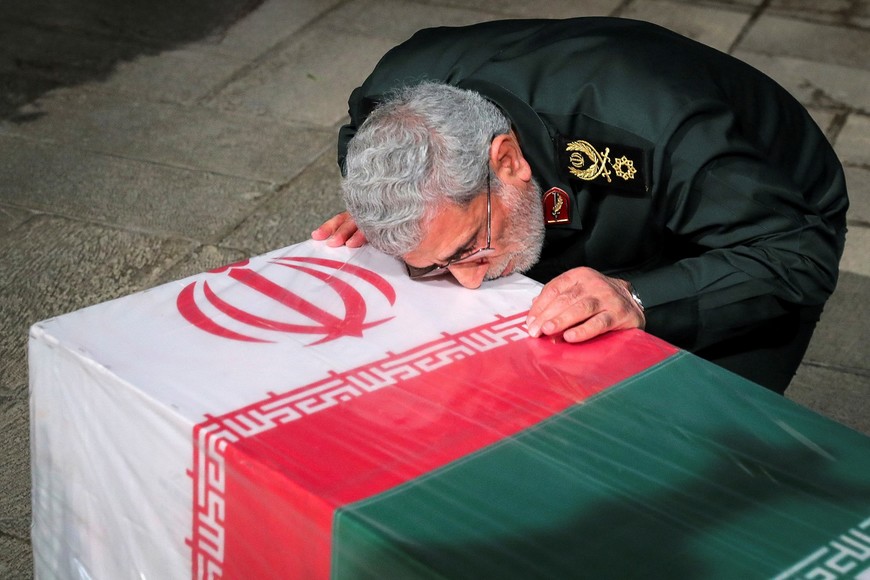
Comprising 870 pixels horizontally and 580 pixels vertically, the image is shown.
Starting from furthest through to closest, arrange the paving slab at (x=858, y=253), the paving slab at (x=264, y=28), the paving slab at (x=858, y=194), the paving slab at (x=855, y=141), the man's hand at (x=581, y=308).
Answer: the paving slab at (x=264, y=28)
the paving slab at (x=855, y=141)
the paving slab at (x=858, y=194)
the paving slab at (x=858, y=253)
the man's hand at (x=581, y=308)

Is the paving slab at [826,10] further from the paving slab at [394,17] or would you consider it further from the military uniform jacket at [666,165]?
the military uniform jacket at [666,165]

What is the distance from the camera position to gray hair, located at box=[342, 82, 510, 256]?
191 cm

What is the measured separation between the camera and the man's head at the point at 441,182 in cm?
192

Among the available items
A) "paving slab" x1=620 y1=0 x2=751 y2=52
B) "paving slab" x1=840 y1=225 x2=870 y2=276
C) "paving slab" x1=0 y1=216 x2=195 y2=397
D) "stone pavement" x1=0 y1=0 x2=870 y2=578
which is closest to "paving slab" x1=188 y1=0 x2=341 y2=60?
"stone pavement" x1=0 y1=0 x2=870 y2=578

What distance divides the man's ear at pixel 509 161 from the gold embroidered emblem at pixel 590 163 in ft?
0.30

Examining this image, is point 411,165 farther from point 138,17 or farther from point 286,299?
point 138,17

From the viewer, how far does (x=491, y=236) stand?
6.82 feet

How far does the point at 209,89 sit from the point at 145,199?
1006 mm

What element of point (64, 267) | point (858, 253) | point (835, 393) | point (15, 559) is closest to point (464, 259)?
point (15, 559)

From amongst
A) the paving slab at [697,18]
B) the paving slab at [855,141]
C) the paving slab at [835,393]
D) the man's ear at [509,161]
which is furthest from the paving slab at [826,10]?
the man's ear at [509,161]

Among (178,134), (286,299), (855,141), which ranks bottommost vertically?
(178,134)

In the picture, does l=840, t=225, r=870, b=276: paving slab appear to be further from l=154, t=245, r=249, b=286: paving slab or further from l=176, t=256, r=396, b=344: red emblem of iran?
l=176, t=256, r=396, b=344: red emblem of iran

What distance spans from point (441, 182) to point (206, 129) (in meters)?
2.80

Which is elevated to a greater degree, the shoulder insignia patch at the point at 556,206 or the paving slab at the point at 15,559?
the shoulder insignia patch at the point at 556,206
